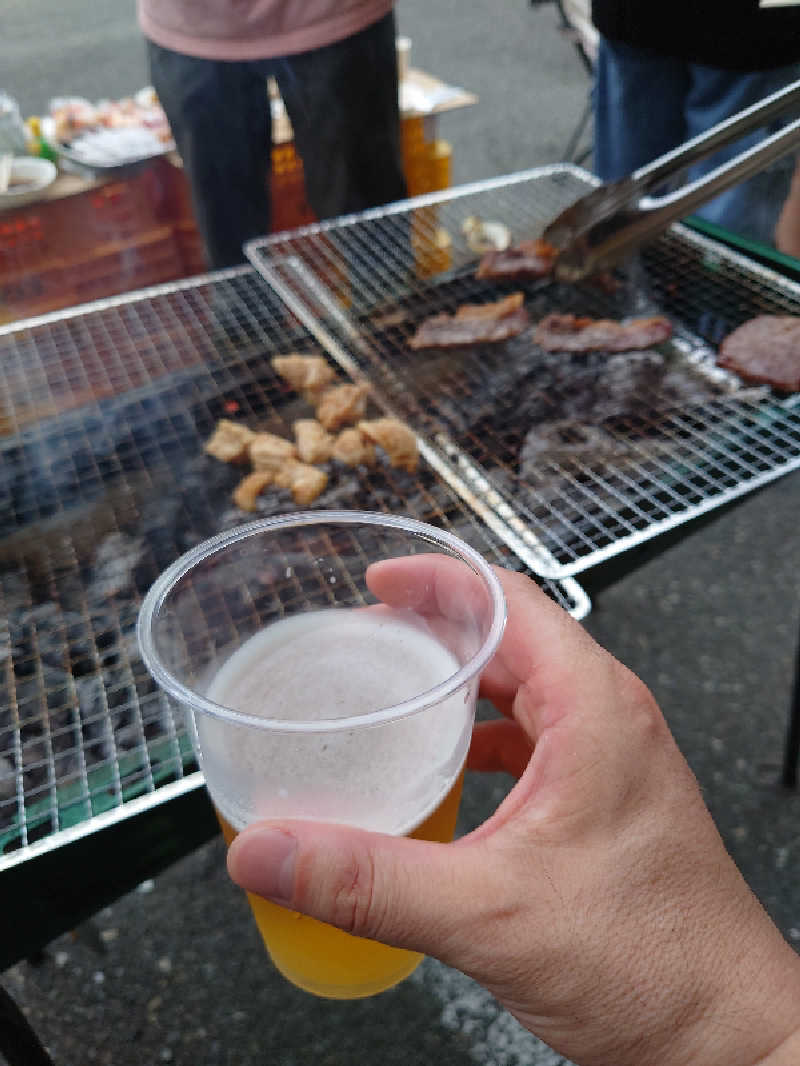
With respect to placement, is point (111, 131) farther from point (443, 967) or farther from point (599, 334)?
point (443, 967)

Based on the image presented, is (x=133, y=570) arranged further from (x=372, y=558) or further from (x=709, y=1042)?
(x=709, y=1042)

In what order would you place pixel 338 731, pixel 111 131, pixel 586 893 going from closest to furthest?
1. pixel 338 731
2. pixel 586 893
3. pixel 111 131

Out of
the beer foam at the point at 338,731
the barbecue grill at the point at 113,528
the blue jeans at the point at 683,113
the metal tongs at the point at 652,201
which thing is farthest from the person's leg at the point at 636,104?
the beer foam at the point at 338,731

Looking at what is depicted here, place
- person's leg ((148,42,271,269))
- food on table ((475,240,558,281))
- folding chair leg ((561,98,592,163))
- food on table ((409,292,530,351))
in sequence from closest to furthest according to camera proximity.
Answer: food on table ((409,292,530,351)) → food on table ((475,240,558,281)) → person's leg ((148,42,271,269)) → folding chair leg ((561,98,592,163))

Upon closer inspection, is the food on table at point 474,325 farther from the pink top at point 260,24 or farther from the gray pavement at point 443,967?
the pink top at point 260,24

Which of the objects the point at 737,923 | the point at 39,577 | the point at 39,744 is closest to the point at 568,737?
the point at 737,923

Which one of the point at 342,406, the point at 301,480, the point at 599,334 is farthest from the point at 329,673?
the point at 599,334

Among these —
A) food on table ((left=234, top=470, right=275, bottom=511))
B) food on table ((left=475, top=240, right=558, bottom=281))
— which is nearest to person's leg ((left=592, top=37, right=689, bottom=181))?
food on table ((left=475, top=240, right=558, bottom=281))

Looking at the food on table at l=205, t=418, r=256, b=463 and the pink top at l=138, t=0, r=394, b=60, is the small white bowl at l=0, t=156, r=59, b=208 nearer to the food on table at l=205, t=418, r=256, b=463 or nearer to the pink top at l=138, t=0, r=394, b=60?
the pink top at l=138, t=0, r=394, b=60
